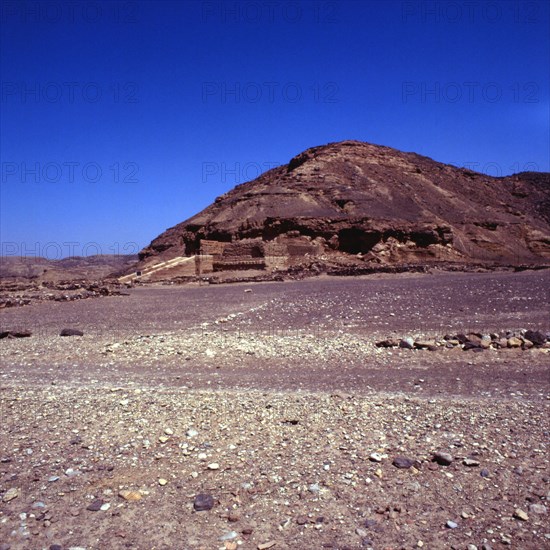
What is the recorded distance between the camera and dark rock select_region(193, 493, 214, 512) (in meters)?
3.29

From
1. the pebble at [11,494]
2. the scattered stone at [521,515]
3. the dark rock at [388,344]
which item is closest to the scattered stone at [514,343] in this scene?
the dark rock at [388,344]

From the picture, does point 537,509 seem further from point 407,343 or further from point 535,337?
point 535,337

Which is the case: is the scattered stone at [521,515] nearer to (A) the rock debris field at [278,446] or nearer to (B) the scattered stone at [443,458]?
(A) the rock debris field at [278,446]

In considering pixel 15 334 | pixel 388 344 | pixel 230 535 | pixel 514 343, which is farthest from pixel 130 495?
pixel 15 334

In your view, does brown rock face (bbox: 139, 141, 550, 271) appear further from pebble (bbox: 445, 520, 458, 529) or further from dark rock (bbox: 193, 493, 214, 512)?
pebble (bbox: 445, 520, 458, 529)

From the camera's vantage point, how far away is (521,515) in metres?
3.11

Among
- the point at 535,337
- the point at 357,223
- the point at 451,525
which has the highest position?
the point at 357,223

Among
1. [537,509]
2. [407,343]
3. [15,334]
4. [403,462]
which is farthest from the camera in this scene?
[15,334]

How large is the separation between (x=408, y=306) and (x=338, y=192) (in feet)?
115

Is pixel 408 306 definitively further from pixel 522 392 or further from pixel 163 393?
pixel 163 393

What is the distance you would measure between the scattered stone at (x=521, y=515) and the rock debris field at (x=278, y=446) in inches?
1.0

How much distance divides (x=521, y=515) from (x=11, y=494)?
3.60m

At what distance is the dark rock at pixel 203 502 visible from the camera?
→ 10.8ft

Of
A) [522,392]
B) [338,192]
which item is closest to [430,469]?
[522,392]
